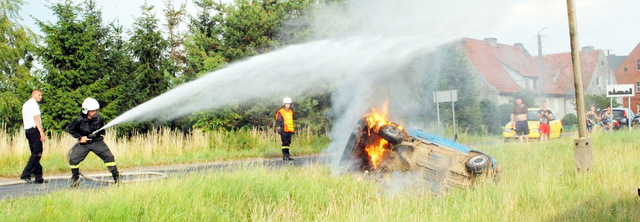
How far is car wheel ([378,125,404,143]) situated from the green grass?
0.67 m

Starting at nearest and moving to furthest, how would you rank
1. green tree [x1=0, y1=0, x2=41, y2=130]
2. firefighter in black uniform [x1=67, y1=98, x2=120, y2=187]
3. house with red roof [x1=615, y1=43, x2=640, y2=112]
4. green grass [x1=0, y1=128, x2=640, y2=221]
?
green grass [x1=0, y1=128, x2=640, y2=221]
firefighter in black uniform [x1=67, y1=98, x2=120, y2=187]
green tree [x1=0, y1=0, x2=41, y2=130]
house with red roof [x1=615, y1=43, x2=640, y2=112]

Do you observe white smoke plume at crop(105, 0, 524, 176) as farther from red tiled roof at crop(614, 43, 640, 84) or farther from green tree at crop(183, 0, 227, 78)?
red tiled roof at crop(614, 43, 640, 84)

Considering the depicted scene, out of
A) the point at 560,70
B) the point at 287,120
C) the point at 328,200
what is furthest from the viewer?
the point at 560,70

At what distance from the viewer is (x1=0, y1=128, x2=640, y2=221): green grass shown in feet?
19.7

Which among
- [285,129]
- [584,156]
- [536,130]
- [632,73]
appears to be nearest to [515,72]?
[536,130]

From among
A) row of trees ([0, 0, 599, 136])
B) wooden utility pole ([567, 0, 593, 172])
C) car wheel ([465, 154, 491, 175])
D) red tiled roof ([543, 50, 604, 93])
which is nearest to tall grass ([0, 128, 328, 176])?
row of trees ([0, 0, 599, 136])

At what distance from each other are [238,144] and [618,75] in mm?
63117

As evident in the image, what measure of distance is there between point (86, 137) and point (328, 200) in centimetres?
438

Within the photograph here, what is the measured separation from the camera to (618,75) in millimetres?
Answer: 66625

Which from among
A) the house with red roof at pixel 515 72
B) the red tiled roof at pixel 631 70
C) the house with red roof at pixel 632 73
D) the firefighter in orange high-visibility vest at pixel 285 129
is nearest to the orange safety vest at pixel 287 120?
the firefighter in orange high-visibility vest at pixel 285 129

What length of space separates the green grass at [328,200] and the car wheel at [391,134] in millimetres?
671

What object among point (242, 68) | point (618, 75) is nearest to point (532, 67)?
point (242, 68)

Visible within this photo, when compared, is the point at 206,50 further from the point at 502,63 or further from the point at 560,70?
the point at 560,70

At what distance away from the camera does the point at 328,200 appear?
7.37m
